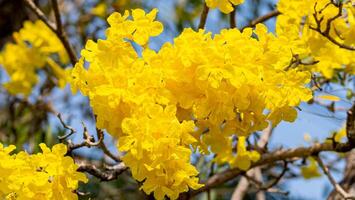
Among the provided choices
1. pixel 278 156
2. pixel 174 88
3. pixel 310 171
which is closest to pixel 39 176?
pixel 174 88

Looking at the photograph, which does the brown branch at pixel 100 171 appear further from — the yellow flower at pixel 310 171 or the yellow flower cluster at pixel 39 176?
the yellow flower at pixel 310 171

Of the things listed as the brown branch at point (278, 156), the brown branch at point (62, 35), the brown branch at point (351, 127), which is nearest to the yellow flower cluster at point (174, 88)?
the brown branch at point (351, 127)

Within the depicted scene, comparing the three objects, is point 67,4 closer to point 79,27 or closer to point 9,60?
point 79,27

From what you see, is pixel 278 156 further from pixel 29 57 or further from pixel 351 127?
pixel 29 57

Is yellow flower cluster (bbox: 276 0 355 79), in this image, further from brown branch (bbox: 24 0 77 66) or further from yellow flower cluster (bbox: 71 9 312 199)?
brown branch (bbox: 24 0 77 66)

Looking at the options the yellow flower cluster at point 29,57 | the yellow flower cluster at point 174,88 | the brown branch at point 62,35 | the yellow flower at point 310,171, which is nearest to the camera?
the yellow flower cluster at point 174,88
